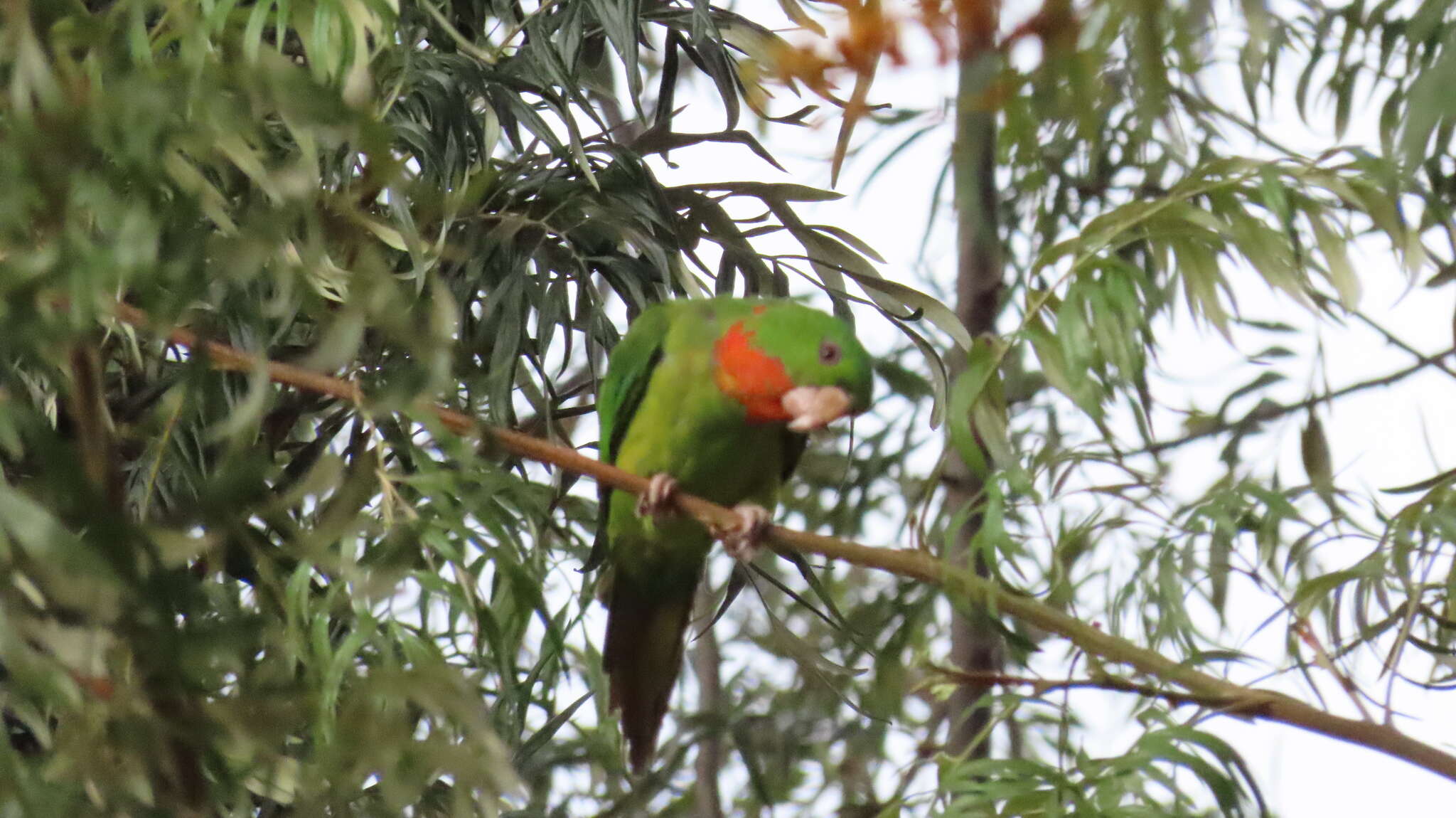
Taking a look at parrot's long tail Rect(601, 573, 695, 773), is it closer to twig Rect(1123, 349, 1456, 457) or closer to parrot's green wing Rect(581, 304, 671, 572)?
parrot's green wing Rect(581, 304, 671, 572)

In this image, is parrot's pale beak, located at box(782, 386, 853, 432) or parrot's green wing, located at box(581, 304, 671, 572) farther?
parrot's green wing, located at box(581, 304, 671, 572)

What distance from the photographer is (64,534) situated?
662mm

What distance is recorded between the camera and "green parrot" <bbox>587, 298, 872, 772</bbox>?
1618 millimetres

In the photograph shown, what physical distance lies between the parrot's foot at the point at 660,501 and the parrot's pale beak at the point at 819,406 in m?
0.16

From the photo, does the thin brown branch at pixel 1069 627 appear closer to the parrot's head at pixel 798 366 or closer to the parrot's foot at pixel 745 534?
the parrot's foot at pixel 745 534

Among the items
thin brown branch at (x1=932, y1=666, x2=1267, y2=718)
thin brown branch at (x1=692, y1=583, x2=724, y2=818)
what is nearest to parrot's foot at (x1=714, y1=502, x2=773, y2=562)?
thin brown branch at (x1=932, y1=666, x2=1267, y2=718)

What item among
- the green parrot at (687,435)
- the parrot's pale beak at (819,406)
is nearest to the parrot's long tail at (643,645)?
the green parrot at (687,435)

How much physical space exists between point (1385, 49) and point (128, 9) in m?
1.15

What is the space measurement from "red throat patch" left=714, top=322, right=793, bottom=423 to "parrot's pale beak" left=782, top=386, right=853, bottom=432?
3cm

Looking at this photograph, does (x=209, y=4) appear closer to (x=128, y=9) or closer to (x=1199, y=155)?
(x=128, y=9)

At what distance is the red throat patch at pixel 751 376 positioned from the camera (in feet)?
5.43

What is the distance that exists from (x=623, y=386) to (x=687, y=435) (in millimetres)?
118

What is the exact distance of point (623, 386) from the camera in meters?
1.85

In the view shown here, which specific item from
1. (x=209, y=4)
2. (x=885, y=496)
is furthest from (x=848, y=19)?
(x=885, y=496)
